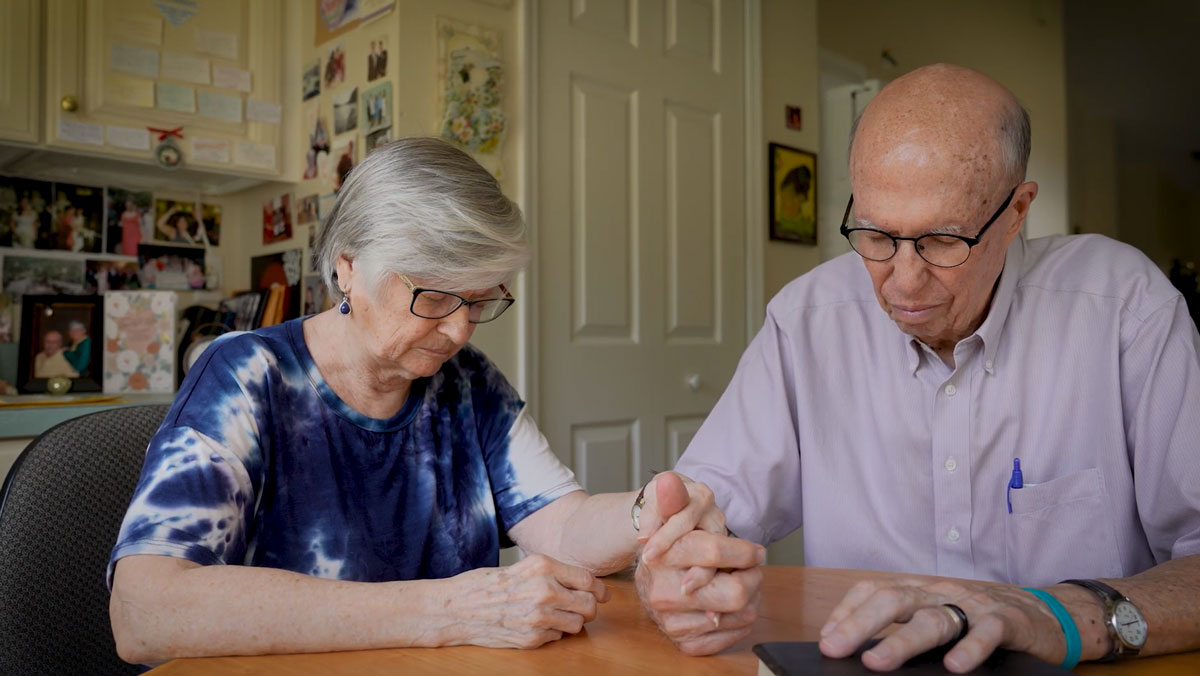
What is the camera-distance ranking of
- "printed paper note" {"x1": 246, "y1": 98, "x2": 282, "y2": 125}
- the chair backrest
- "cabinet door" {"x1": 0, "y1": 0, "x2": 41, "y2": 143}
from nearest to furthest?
the chair backrest → "cabinet door" {"x1": 0, "y1": 0, "x2": 41, "y2": 143} → "printed paper note" {"x1": 246, "y1": 98, "x2": 282, "y2": 125}

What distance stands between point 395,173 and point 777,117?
280 cm

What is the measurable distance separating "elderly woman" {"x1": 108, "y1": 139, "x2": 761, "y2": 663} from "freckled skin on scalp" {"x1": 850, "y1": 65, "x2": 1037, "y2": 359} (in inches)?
19.6

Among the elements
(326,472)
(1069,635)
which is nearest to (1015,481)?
(1069,635)

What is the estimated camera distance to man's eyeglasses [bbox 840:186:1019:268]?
1.28 m

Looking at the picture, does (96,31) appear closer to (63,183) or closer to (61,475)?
(63,183)

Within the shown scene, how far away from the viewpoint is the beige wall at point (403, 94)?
2.52 metres

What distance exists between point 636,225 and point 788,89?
1.13m

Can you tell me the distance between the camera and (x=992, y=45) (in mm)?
5762

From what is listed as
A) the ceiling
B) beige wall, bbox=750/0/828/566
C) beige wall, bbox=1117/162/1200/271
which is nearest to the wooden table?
Answer: beige wall, bbox=750/0/828/566

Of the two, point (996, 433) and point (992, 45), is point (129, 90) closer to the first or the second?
point (996, 433)

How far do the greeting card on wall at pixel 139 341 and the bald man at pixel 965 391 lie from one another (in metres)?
1.77

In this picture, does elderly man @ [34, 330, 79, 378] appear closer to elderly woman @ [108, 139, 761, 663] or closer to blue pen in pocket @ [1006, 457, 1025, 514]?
elderly woman @ [108, 139, 761, 663]

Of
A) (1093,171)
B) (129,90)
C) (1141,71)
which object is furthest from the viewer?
(1093,171)

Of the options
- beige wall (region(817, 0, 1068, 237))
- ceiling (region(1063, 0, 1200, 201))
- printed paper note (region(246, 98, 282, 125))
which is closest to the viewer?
printed paper note (region(246, 98, 282, 125))
